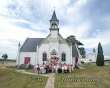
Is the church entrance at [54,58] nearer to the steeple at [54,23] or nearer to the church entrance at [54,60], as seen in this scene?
the church entrance at [54,60]

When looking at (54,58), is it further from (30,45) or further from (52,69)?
(30,45)

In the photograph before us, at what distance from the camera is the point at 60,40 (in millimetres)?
47844

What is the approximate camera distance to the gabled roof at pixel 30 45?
51.0m

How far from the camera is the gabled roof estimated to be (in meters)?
51.0

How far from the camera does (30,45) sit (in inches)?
2051

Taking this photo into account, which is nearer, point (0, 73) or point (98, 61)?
point (0, 73)

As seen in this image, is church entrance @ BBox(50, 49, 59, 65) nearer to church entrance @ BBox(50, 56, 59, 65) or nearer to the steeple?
church entrance @ BBox(50, 56, 59, 65)

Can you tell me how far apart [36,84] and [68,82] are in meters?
4.08

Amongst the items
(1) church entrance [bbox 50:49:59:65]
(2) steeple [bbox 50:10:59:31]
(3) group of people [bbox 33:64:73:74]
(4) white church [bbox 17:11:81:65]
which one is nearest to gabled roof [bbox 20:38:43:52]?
(4) white church [bbox 17:11:81:65]

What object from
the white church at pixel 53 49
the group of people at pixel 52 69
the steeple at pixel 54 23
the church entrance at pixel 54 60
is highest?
the steeple at pixel 54 23

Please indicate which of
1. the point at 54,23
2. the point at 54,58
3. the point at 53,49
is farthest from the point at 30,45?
the point at 54,58

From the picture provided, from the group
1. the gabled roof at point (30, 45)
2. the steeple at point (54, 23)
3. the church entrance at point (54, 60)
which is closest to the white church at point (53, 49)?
the steeple at point (54, 23)

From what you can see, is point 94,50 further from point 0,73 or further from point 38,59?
point 0,73

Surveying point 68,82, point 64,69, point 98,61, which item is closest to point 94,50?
point 98,61
